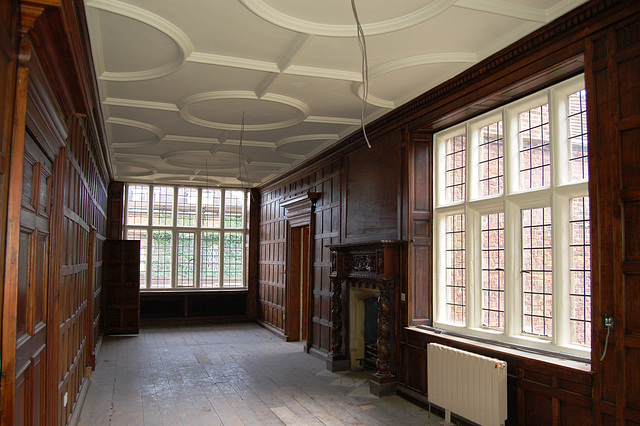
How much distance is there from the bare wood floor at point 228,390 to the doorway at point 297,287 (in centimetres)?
55

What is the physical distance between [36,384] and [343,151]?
5417 mm

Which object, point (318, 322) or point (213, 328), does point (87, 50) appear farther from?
point (213, 328)

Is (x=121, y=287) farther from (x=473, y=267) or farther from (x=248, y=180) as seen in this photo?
(x=473, y=267)

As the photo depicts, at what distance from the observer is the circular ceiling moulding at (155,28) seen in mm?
3664

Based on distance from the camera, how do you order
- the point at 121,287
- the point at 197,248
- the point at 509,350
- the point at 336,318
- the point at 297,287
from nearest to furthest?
the point at 509,350 → the point at 336,318 → the point at 297,287 → the point at 121,287 → the point at 197,248

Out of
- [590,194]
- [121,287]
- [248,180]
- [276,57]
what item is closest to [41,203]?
[276,57]

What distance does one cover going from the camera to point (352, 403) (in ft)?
18.6

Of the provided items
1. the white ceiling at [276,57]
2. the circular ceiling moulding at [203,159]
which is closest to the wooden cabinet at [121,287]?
the circular ceiling moulding at [203,159]

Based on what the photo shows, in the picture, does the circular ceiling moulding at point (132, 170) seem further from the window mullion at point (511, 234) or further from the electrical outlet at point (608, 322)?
the electrical outlet at point (608, 322)

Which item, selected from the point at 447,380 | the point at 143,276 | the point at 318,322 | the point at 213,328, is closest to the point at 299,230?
the point at 318,322

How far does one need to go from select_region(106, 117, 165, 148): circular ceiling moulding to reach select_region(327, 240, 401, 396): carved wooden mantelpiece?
10.1 ft

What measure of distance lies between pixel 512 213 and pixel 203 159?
6326 millimetres

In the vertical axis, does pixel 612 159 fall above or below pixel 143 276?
above

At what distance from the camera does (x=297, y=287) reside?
10.1m
